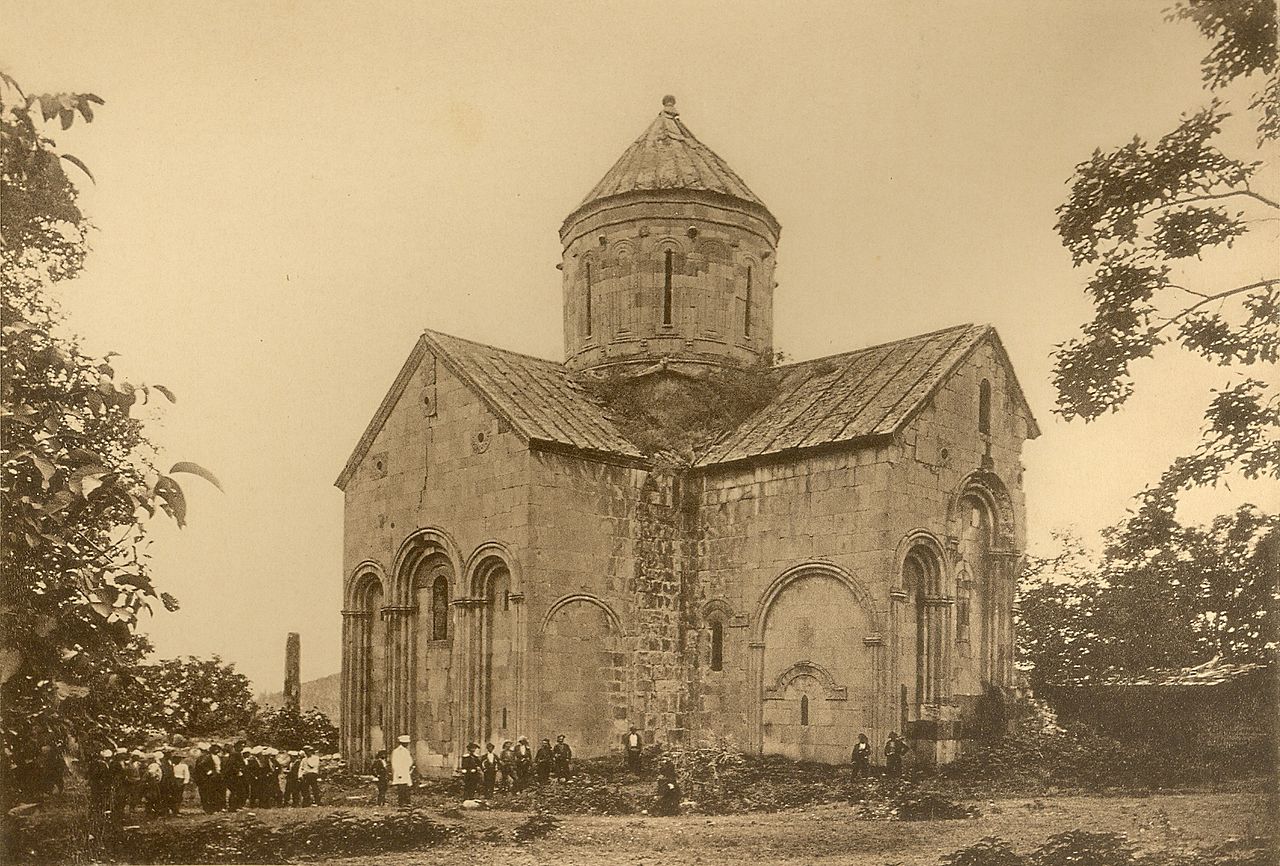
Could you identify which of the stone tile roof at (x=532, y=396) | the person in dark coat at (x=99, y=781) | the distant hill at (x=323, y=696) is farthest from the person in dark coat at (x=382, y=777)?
the stone tile roof at (x=532, y=396)

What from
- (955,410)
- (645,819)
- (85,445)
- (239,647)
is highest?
(955,410)

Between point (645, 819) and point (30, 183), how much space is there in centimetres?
827

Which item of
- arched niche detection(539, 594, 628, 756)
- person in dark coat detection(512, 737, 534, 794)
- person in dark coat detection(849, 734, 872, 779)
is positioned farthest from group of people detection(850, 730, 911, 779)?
person in dark coat detection(512, 737, 534, 794)

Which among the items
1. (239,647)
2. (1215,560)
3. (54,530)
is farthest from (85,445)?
(1215,560)

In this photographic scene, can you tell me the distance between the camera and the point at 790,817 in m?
12.0

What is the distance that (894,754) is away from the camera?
510 inches

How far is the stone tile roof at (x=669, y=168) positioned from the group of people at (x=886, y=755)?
322 inches

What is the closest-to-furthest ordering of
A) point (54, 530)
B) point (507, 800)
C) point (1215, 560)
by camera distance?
point (54, 530) < point (1215, 560) < point (507, 800)

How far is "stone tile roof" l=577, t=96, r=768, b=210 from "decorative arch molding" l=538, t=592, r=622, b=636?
624cm

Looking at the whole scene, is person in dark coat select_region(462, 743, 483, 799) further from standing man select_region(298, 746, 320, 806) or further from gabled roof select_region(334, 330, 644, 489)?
gabled roof select_region(334, 330, 644, 489)

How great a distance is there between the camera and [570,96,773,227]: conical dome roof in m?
17.4

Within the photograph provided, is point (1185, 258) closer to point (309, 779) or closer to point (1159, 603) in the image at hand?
point (1159, 603)

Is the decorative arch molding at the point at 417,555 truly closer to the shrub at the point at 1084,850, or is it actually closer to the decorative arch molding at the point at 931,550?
the decorative arch molding at the point at 931,550

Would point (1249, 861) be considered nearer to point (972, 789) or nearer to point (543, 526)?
point (972, 789)
